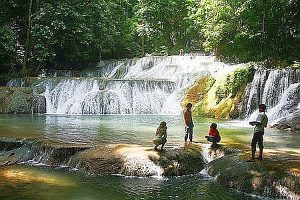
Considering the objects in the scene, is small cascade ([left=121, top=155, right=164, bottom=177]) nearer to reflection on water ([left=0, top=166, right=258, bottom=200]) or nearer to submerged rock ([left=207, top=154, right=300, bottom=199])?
reflection on water ([left=0, top=166, right=258, bottom=200])

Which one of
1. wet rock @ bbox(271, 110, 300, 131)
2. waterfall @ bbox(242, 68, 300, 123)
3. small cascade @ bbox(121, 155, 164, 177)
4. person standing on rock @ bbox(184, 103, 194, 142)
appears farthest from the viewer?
waterfall @ bbox(242, 68, 300, 123)

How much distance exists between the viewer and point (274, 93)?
70.1 ft

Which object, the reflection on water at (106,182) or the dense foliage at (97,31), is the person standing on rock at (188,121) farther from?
the dense foliage at (97,31)

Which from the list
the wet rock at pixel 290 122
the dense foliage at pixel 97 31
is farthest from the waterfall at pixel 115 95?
the wet rock at pixel 290 122

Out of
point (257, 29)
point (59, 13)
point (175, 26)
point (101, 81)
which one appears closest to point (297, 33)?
point (257, 29)

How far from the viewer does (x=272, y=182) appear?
29.5ft

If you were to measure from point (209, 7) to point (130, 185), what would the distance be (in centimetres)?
2538

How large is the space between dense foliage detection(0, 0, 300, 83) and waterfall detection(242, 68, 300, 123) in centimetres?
553

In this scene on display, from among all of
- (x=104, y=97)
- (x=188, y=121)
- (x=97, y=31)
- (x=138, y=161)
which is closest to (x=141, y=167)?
(x=138, y=161)

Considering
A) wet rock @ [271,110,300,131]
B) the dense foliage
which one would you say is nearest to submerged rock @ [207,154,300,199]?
wet rock @ [271,110,300,131]

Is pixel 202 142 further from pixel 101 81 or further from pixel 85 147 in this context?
pixel 101 81

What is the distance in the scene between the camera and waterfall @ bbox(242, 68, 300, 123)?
19984 mm

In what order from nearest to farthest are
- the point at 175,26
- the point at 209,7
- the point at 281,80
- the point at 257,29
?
the point at 281,80 < the point at 257,29 < the point at 209,7 < the point at 175,26

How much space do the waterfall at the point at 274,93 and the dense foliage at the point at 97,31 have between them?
5.53m
